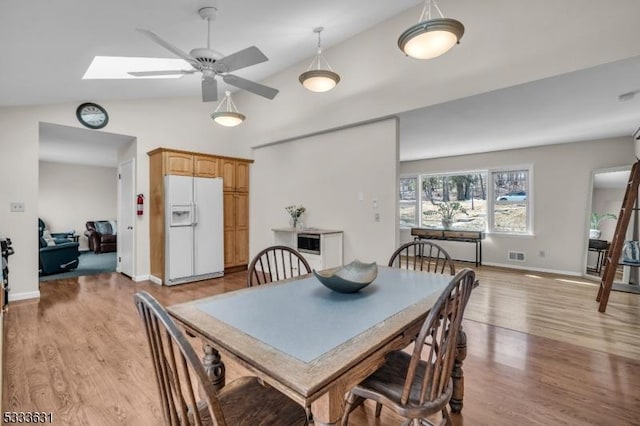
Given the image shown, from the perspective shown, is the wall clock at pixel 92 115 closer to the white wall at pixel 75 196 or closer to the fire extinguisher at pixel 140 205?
the fire extinguisher at pixel 140 205

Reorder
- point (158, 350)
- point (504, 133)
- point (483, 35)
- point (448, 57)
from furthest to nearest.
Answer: point (504, 133) → point (448, 57) → point (483, 35) → point (158, 350)

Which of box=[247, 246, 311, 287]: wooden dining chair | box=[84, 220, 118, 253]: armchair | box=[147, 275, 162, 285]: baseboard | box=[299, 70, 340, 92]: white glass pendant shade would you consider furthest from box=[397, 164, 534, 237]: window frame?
box=[84, 220, 118, 253]: armchair

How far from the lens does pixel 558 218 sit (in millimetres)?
5496

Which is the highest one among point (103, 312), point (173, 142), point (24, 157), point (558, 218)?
point (173, 142)

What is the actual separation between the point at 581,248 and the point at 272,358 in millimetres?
6370

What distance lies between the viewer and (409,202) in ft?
25.0

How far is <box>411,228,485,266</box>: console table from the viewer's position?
6.20 m

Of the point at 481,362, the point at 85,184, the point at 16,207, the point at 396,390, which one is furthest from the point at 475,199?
the point at 85,184

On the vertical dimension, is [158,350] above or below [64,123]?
below

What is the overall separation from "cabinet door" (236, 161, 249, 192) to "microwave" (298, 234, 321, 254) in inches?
79.2

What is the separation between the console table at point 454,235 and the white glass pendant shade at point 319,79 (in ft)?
15.9

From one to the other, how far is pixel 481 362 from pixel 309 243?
100 inches

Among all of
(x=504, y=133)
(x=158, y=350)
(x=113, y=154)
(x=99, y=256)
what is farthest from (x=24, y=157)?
(x=504, y=133)

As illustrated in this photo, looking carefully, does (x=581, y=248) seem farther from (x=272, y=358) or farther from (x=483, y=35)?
(x=272, y=358)
